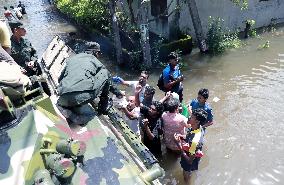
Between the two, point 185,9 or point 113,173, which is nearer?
point 113,173

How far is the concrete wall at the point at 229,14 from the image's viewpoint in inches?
546

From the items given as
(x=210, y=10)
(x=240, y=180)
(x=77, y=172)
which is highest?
(x=77, y=172)

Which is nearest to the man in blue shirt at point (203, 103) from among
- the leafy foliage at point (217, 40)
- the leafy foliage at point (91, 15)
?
the leafy foliage at point (217, 40)

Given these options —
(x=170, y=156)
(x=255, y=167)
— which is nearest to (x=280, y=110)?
(x=255, y=167)

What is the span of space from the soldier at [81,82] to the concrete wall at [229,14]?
8263 millimetres

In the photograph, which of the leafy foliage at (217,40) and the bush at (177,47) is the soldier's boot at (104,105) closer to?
the bush at (177,47)

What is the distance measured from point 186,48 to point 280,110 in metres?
4.73

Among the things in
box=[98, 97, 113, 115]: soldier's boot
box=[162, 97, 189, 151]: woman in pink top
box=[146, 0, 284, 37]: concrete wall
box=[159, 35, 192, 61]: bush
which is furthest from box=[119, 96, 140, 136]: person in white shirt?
box=[146, 0, 284, 37]: concrete wall

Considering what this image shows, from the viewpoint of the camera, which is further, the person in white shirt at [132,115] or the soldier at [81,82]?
the person in white shirt at [132,115]

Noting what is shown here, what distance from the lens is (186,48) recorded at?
13.4 meters

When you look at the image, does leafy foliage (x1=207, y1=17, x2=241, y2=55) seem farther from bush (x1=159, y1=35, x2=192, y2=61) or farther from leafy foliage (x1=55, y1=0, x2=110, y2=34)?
leafy foliage (x1=55, y1=0, x2=110, y2=34)

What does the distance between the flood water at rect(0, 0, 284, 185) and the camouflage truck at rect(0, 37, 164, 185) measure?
260 cm

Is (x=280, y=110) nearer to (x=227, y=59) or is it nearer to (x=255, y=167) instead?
(x=255, y=167)

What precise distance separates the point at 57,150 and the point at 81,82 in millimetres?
1325
